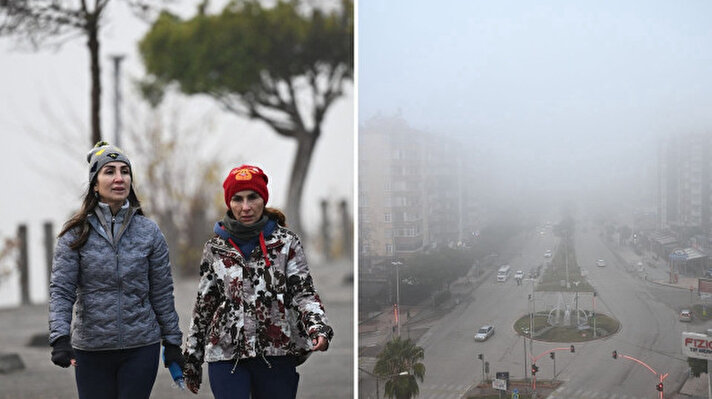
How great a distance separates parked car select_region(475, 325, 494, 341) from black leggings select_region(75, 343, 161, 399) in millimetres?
1412

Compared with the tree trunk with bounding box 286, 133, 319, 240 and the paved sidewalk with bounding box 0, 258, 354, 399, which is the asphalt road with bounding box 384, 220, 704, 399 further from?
the tree trunk with bounding box 286, 133, 319, 240

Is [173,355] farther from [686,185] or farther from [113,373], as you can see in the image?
[686,185]

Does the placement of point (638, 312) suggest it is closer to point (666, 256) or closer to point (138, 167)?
point (666, 256)

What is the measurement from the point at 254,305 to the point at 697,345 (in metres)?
1.66

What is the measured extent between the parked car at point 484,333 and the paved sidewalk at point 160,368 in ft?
3.90

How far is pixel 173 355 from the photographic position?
2.54m

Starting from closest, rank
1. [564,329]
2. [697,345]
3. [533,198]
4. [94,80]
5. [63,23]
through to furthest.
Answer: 1. [697,345]
2. [564,329]
3. [533,198]
4. [94,80]
5. [63,23]

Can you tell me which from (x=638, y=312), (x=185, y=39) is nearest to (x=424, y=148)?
(x=638, y=312)

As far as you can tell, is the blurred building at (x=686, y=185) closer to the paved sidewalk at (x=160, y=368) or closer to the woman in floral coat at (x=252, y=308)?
the woman in floral coat at (x=252, y=308)

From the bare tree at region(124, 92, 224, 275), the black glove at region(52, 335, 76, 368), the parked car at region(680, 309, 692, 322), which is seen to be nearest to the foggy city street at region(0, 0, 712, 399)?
the parked car at region(680, 309, 692, 322)

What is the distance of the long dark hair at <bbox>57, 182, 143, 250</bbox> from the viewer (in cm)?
245

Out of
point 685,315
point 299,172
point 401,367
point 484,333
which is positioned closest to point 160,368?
point 401,367

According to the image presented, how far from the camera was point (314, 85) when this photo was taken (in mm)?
9219

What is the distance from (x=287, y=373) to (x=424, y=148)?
132 centimetres
